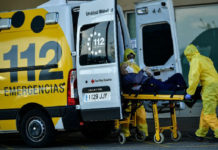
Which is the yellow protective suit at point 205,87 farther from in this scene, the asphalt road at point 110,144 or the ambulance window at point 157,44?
the ambulance window at point 157,44

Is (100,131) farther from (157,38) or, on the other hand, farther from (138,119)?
(157,38)

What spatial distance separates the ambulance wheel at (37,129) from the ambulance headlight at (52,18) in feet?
5.33

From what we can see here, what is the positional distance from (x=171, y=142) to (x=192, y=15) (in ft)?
19.1

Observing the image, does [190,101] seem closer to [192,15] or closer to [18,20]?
[18,20]

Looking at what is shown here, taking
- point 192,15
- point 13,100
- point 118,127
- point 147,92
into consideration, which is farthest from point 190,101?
point 192,15

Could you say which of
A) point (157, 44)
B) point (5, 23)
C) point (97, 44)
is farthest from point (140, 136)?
point (5, 23)

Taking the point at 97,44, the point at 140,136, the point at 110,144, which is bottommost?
the point at 110,144

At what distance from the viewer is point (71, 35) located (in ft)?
27.2

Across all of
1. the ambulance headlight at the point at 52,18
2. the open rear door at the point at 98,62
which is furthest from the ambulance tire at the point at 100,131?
the ambulance headlight at the point at 52,18

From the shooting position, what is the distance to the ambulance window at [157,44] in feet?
35.8

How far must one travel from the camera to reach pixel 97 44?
26.6 feet

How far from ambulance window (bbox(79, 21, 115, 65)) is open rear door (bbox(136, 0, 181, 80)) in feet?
8.45

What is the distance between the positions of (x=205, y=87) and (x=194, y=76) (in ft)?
0.98

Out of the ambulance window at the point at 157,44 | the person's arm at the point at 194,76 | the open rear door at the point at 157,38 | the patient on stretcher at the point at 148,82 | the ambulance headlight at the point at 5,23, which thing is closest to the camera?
the person's arm at the point at 194,76
